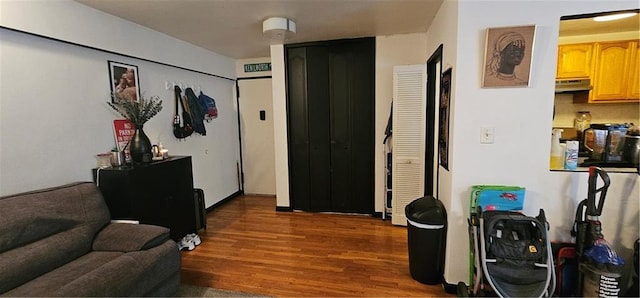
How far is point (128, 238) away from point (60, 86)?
137 centimetres

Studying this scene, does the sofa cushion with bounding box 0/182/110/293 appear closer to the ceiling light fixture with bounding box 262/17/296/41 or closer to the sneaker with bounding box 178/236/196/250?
the sneaker with bounding box 178/236/196/250

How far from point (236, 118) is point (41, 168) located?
292 cm

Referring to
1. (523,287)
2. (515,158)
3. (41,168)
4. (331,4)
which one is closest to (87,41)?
(41,168)

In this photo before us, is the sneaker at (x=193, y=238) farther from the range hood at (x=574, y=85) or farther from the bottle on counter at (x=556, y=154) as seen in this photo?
the range hood at (x=574, y=85)

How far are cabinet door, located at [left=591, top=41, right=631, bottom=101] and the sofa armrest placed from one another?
464cm

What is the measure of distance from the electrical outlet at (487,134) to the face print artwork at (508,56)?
1.00 ft

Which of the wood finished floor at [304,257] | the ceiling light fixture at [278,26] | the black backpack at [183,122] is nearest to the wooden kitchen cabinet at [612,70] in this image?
the wood finished floor at [304,257]

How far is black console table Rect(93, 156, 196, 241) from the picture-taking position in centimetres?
242

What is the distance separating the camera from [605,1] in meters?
1.80

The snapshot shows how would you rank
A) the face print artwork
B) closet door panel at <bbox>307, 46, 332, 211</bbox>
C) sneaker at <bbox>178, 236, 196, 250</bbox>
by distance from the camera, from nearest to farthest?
the face print artwork < sneaker at <bbox>178, 236, 196, 250</bbox> < closet door panel at <bbox>307, 46, 332, 211</bbox>

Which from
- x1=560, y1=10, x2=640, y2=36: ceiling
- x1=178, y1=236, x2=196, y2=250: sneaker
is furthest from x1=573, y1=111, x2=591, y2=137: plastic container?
x1=178, y1=236, x2=196, y2=250: sneaker

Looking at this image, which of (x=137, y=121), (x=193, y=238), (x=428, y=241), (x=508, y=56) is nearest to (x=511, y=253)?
(x=428, y=241)

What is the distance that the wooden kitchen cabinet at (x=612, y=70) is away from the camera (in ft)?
10.1

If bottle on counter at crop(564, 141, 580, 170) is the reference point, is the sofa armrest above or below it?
below
